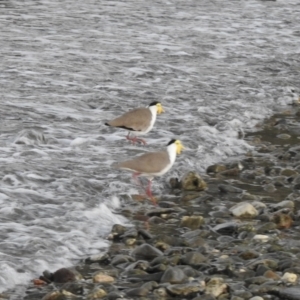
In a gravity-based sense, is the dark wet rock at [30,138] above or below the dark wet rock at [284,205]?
below

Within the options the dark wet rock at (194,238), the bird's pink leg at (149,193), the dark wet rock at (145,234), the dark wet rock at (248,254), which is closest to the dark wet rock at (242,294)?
the dark wet rock at (248,254)

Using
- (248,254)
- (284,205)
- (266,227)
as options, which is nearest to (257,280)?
(248,254)

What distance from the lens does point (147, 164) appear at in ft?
28.0

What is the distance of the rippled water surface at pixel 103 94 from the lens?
766cm

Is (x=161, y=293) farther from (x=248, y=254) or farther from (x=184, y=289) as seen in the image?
(x=248, y=254)

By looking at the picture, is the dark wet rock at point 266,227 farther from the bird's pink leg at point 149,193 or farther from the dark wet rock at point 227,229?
the bird's pink leg at point 149,193

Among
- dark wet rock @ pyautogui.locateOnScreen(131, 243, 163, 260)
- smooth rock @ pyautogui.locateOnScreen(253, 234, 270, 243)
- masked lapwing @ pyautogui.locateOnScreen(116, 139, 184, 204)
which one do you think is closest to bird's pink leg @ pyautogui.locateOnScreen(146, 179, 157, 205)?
masked lapwing @ pyautogui.locateOnScreen(116, 139, 184, 204)

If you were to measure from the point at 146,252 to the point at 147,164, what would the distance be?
1.80 meters

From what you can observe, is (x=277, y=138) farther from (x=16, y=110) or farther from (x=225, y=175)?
(x=16, y=110)

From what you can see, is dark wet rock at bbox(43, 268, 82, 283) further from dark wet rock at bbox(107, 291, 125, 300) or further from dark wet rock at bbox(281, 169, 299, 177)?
dark wet rock at bbox(281, 169, 299, 177)

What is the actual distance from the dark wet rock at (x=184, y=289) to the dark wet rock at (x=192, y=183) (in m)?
2.73

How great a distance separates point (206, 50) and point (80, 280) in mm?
11470

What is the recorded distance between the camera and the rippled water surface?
7.66 meters

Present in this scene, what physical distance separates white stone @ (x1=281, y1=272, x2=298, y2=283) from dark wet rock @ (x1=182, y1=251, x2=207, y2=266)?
70 cm
